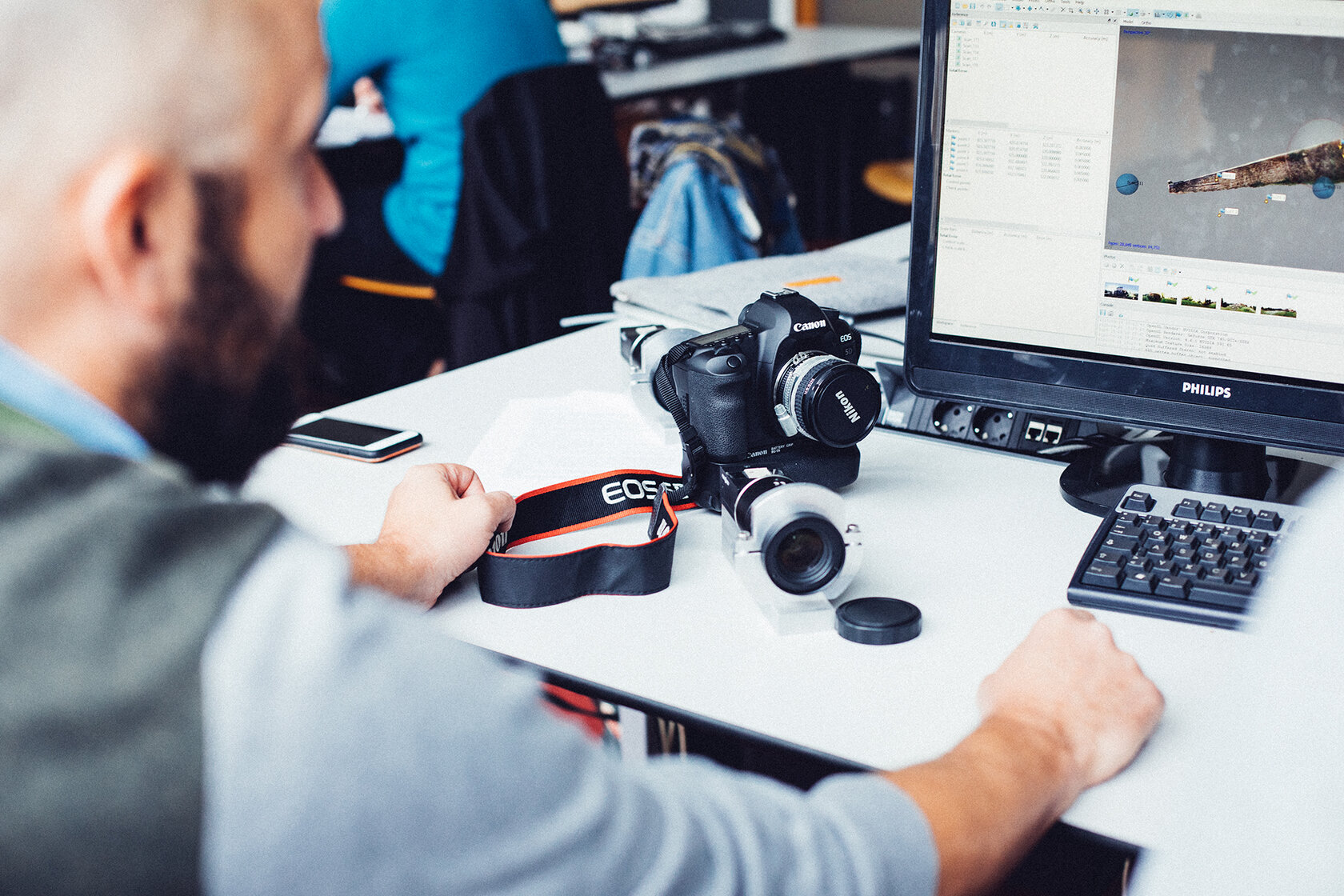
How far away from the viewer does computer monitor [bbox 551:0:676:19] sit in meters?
4.41

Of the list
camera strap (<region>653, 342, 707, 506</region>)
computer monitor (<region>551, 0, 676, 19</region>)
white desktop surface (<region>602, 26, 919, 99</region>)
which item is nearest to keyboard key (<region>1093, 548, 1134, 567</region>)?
camera strap (<region>653, 342, 707, 506</region>)

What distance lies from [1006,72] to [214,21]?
0.71 meters

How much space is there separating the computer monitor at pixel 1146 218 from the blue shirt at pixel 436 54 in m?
1.37

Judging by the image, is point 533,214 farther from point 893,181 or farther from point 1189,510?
point 1189,510

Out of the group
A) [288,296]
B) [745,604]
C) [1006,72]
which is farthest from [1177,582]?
Answer: [288,296]

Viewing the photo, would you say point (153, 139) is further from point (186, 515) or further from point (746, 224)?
point (746, 224)

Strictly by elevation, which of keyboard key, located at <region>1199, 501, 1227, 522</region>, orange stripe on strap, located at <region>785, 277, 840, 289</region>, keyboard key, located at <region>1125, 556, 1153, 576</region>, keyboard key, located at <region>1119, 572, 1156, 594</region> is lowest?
keyboard key, located at <region>1119, 572, 1156, 594</region>

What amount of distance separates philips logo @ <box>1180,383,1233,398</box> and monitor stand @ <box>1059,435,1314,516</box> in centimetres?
4

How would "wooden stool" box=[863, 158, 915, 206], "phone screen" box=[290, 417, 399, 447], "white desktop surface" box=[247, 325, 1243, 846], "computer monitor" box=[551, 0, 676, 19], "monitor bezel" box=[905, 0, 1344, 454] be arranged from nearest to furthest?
"white desktop surface" box=[247, 325, 1243, 846] < "monitor bezel" box=[905, 0, 1344, 454] < "phone screen" box=[290, 417, 399, 447] < "wooden stool" box=[863, 158, 915, 206] < "computer monitor" box=[551, 0, 676, 19]

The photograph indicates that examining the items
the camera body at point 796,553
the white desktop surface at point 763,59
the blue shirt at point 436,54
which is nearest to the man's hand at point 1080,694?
the camera body at point 796,553

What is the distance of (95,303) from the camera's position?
0.50 metres

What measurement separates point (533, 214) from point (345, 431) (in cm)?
107

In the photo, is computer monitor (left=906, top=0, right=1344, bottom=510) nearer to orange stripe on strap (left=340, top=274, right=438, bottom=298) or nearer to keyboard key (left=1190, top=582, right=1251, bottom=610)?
keyboard key (left=1190, top=582, right=1251, bottom=610)

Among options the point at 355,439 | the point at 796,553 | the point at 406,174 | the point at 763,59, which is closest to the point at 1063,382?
the point at 796,553
